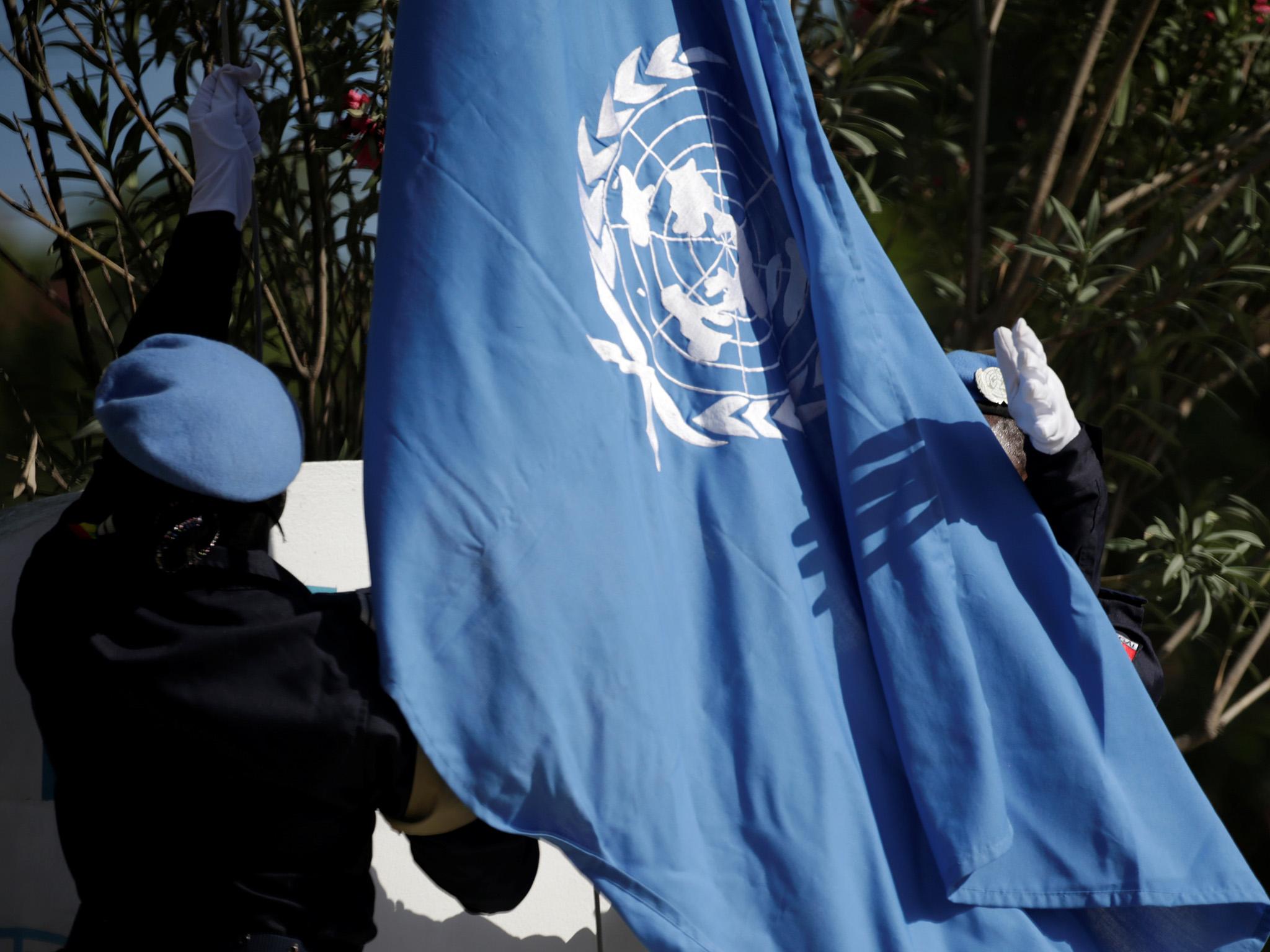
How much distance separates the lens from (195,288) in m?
1.24

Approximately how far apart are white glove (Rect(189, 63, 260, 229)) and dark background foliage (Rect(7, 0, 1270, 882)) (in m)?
0.55

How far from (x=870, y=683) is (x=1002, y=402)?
1.55 feet

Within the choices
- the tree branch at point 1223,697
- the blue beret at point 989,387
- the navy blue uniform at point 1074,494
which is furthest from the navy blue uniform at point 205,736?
the tree branch at point 1223,697

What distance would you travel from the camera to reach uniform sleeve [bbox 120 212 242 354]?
1.23 m

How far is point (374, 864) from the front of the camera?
5.15 feet

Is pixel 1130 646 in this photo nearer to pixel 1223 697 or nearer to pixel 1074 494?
pixel 1074 494

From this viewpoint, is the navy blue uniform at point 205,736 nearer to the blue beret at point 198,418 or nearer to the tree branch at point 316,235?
the blue beret at point 198,418

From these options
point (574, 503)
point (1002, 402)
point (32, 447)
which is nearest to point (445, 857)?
point (574, 503)

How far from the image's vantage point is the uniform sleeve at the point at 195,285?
123 centimetres

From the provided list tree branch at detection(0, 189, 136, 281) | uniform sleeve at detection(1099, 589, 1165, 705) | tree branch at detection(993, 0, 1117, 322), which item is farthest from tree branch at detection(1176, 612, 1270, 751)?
tree branch at detection(0, 189, 136, 281)

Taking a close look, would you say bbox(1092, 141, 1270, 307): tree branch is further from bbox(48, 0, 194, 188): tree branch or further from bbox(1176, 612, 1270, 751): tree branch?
bbox(48, 0, 194, 188): tree branch

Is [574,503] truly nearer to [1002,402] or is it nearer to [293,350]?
[1002,402]

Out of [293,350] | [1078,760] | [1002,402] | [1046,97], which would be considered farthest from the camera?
[1046,97]

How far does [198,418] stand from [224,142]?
50 centimetres
